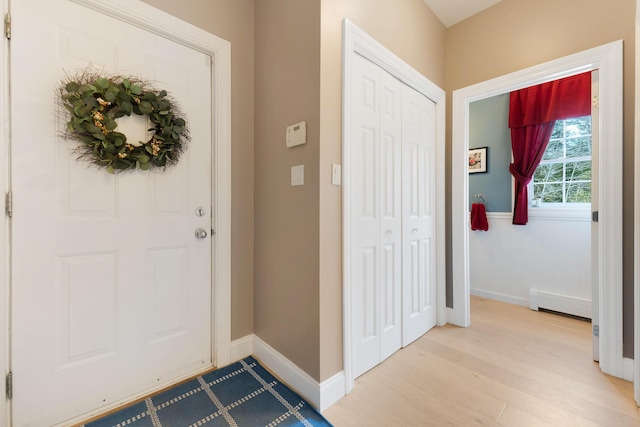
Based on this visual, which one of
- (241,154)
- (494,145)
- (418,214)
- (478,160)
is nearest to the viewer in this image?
(241,154)

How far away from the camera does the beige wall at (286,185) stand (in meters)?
1.46

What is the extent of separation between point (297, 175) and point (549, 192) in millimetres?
3037

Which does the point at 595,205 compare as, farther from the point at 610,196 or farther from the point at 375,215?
the point at 375,215

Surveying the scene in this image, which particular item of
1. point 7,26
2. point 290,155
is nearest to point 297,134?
point 290,155

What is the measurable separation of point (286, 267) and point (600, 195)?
2073mm

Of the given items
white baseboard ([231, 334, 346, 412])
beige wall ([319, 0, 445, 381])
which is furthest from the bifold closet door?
white baseboard ([231, 334, 346, 412])

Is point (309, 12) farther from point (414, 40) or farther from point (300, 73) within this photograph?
point (414, 40)

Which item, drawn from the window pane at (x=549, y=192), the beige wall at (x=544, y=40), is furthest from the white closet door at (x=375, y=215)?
the window pane at (x=549, y=192)

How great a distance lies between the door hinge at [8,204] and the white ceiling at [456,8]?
9.87 ft

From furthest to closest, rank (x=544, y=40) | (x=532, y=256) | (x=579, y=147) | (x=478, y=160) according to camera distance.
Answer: (x=478, y=160) < (x=532, y=256) < (x=579, y=147) < (x=544, y=40)

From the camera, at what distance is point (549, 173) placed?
301cm

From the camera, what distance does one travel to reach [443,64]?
2.51 meters

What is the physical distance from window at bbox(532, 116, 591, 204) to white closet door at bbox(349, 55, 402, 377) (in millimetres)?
2173

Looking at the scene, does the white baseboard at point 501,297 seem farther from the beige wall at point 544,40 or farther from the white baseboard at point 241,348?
the white baseboard at point 241,348
